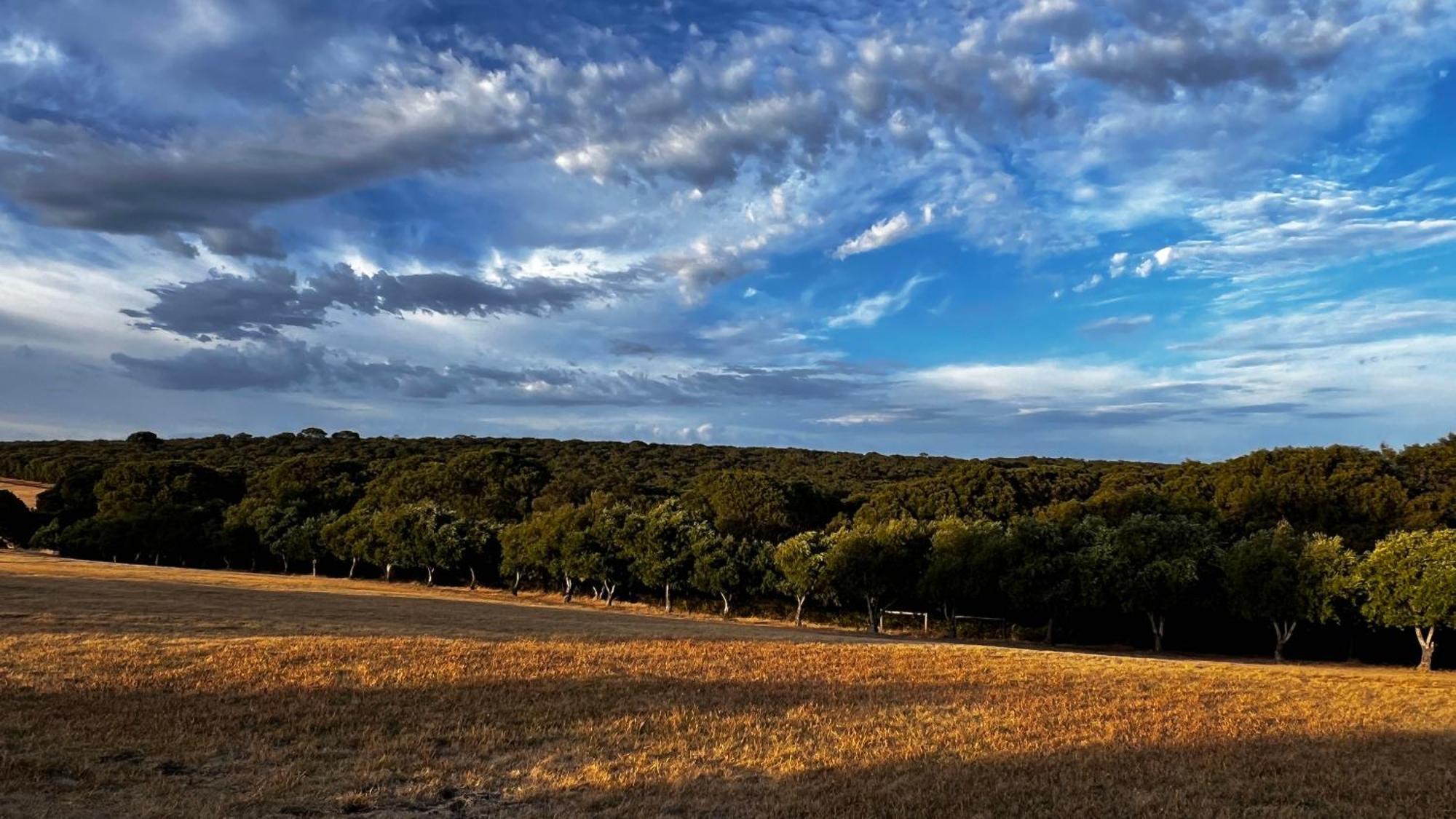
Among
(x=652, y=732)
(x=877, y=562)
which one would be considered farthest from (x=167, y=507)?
(x=652, y=732)

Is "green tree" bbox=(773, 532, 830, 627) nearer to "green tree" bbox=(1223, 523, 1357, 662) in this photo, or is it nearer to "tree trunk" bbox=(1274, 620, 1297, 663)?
"green tree" bbox=(1223, 523, 1357, 662)

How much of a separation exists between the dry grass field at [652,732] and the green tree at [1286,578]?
27269mm

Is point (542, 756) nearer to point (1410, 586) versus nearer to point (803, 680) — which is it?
point (803, 680)

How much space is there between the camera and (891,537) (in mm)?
68250

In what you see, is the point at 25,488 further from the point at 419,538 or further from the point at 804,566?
the point at 804,566

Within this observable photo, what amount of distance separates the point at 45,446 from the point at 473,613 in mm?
171939

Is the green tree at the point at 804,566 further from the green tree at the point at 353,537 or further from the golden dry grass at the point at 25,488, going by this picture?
the golden dry grass at the point at 25,488

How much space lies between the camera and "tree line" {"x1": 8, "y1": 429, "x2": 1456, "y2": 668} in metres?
57.5

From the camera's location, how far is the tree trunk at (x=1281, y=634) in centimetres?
5625

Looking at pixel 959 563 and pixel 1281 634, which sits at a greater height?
pixel 959 563

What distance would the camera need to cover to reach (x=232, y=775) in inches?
463

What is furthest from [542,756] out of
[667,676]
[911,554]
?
[911,554]

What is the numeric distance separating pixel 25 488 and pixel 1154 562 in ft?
459

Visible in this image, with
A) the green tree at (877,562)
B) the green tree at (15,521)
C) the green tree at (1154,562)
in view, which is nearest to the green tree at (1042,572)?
the green tree at (1154,562)
